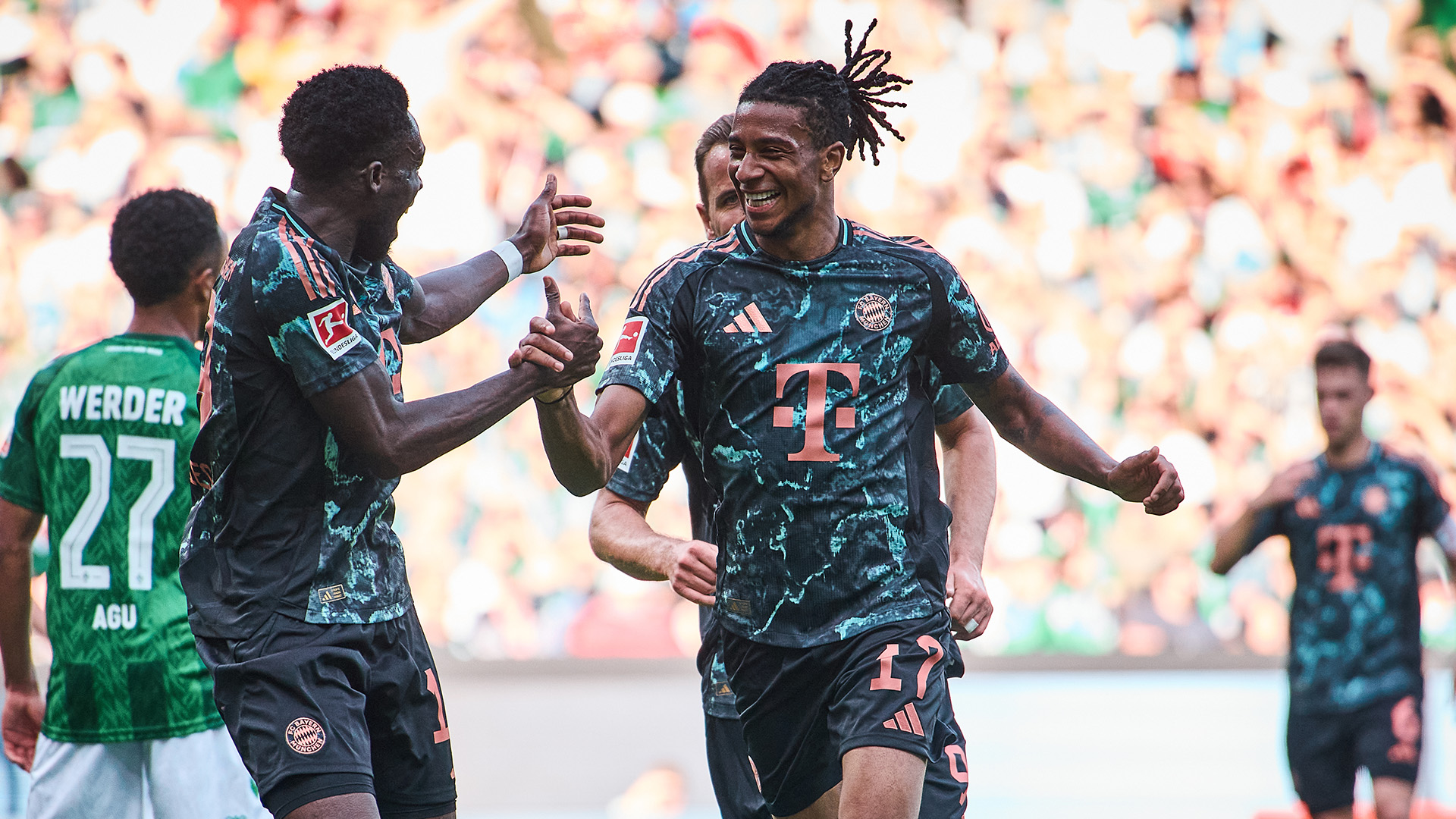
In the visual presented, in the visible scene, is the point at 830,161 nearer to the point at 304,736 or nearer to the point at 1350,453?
the point at 304,736

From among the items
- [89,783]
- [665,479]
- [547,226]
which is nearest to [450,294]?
[547,226]

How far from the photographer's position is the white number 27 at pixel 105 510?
3.62 metres

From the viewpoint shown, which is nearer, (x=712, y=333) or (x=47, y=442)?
(x=712, y=333)

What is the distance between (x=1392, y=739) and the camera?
5.21m

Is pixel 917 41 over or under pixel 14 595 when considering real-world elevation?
over

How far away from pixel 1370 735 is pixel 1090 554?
2603 mm

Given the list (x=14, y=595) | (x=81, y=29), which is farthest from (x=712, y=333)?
(x=81, y=29)

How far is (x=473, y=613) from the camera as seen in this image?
767 cm

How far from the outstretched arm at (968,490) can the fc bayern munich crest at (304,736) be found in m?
1.50

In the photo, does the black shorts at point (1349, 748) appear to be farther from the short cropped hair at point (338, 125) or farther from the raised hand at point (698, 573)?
the short cropped hair at point (338, 125)

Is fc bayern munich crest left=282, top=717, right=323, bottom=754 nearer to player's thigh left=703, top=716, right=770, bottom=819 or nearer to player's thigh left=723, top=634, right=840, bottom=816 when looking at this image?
player's thigh left=723, top=634, right=840, bottom=816

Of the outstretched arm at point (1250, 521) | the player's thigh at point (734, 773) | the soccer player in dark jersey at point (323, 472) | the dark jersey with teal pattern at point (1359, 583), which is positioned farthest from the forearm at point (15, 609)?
the dark jersey with teal pattern at point (1359, 583)

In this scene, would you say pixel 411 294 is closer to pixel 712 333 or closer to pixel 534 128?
pixel 712 333

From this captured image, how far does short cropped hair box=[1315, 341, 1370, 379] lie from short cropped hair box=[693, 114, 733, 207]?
2633mm
